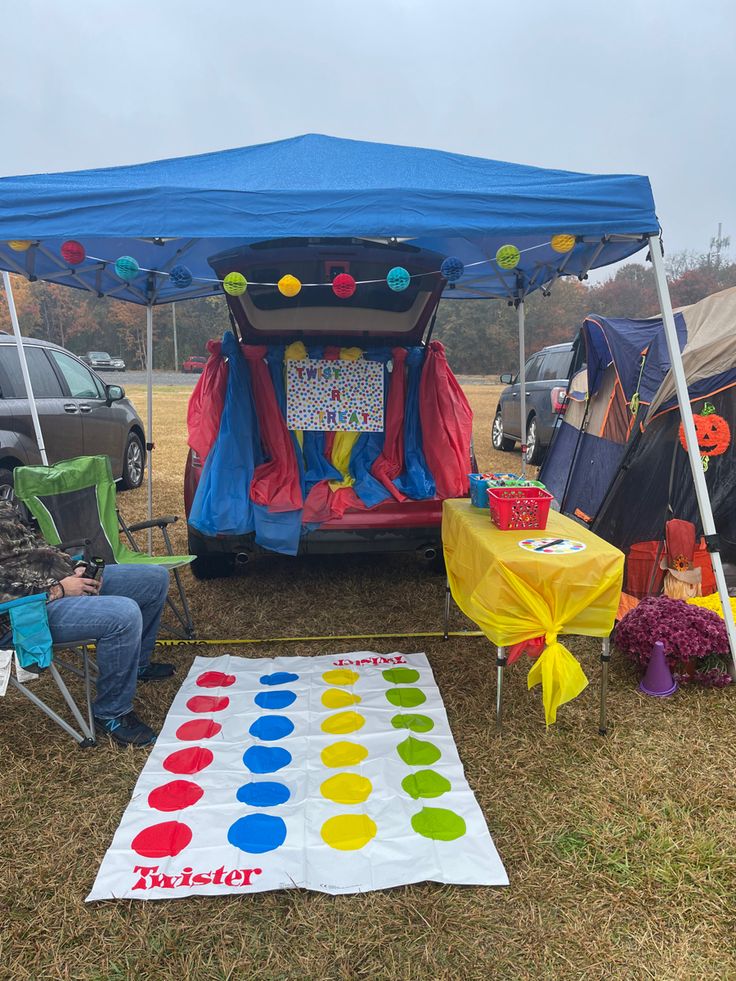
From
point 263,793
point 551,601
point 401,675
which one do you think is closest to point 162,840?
point 263,793

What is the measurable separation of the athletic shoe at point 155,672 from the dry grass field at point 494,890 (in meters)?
0.08

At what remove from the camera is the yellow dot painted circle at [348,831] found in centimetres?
204

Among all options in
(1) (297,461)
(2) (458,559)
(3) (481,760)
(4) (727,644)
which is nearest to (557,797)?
(3) (481,760)

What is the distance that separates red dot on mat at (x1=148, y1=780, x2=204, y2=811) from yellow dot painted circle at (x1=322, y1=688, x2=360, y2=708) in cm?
71

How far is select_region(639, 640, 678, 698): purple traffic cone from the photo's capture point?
2.97 metres

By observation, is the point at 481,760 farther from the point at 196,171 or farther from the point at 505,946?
the point at 196,171

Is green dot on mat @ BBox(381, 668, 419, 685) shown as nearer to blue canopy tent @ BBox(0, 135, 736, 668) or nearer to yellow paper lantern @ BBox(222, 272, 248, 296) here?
blue canopy tent @ BBox(0, 135, 736, 668)

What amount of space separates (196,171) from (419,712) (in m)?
2.69

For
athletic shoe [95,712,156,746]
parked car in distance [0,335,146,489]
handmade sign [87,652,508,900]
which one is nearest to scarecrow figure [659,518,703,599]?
handmade sign [87,652,508,900]

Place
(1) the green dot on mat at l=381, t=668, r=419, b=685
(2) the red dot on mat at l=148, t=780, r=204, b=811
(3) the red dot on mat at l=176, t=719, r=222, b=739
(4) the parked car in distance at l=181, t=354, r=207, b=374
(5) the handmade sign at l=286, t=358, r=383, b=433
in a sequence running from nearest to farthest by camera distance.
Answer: (2) the red dot on mat at l=148, t=780, r=204, b=811, (3) the red dot on mat at l=176, t=719, r=222, b=739, (1) the green dot on mat at l=381, t=668, r=419, b=685, (5) the handmade sign at l=286, t=358, r=383, b=433, (4) the parked car in distance at l=181, t=354, r=207, b=374

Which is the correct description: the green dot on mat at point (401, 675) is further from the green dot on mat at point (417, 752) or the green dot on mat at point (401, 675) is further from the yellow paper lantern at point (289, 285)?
the yellow paper lantern at point (289, 285)

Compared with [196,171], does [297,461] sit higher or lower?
lower

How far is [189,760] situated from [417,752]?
88cm

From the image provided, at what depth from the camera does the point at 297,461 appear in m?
3.99
